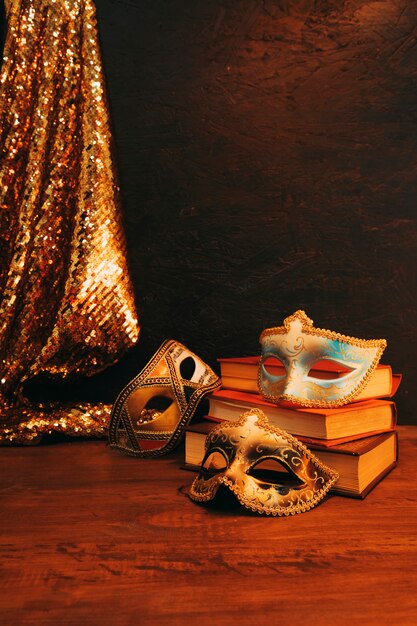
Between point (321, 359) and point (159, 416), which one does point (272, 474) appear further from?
point (159, 416)

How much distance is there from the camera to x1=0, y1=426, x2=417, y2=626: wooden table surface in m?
0.52

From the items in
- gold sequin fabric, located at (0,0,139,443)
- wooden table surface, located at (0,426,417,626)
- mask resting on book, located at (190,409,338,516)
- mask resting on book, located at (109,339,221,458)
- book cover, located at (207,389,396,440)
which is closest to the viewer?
wooden table surface, located at (0,426,417,626)

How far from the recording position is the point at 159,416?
3.60 ft

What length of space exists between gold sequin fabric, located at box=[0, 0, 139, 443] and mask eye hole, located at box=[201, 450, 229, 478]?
400 millimetres

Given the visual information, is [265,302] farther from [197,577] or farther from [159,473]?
[197,577]

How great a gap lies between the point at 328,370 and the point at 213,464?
Result: 221 mm

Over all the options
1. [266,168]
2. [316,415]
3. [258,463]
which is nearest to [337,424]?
[316,415]

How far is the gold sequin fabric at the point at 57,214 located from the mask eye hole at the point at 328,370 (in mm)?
481

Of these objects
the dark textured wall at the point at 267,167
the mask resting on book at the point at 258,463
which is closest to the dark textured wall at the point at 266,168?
the dark textured wall at the point at 267,167

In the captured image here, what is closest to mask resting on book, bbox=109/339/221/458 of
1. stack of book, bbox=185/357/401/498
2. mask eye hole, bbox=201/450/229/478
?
stack of book, bbox=185/357/401/498

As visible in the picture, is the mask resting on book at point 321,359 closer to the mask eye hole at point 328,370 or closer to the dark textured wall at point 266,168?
the mask eye hole at point 328,370

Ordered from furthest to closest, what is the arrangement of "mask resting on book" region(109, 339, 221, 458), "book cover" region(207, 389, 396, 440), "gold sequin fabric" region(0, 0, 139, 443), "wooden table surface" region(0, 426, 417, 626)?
"gold sequin fabric" region(0, 0, 139, 443)
"mask resting on book" region(109, 339, 221, 458)
"book cover" region(207, 389, 396, 440)
"wooden table surface" region(0, 426, 417, 626)

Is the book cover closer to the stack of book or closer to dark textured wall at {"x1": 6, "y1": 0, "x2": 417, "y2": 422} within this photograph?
the stack of book

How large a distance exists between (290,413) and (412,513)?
220 mm
